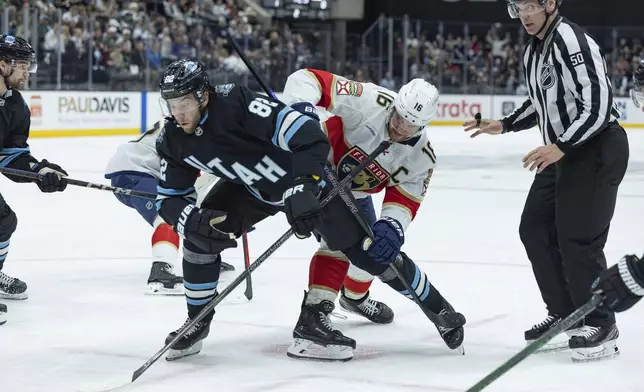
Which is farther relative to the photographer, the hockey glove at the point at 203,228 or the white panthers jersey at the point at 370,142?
the white panthers jersey at the point at 370,142

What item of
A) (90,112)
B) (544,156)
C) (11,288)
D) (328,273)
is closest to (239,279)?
(328,273)

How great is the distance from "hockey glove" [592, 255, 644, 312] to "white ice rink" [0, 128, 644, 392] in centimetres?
62

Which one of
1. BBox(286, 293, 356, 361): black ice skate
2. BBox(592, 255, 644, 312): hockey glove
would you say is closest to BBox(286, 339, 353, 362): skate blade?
BBox(286, 293, 356, 361): black ice skate

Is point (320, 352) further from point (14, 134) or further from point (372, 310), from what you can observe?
point (14, 134)

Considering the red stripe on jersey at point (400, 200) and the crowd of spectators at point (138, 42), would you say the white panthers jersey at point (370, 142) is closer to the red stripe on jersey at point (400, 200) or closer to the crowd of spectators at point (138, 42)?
the red stripe on jersey at point (400, 200)

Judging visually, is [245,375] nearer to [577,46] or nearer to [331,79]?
[331,79]

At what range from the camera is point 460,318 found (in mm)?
3471

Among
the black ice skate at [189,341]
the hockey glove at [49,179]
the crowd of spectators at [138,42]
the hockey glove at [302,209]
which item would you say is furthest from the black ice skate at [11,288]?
the crowd of spectators at [138,42]

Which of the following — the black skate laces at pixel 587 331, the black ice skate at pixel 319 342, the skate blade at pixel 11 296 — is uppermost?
the black skate laces at pixel 587 331

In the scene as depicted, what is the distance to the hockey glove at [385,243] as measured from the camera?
3.26 meters

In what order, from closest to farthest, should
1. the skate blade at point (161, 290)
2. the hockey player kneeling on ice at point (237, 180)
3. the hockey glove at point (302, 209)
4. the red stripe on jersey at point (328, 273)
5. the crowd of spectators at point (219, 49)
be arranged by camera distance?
1. the hockey glove at point (302, 209)
2. the hockey player kneeling on ice at point (237, 180)
3. the red stripe on jersey at point (328, 273)
4. the skate blade at point (161, 290)
5. the crowd of spectators at point (219, 49)

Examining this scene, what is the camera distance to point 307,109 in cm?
321

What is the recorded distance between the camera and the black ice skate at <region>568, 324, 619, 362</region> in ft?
11.0

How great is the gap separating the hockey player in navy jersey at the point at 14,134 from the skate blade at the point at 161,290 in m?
0.52
